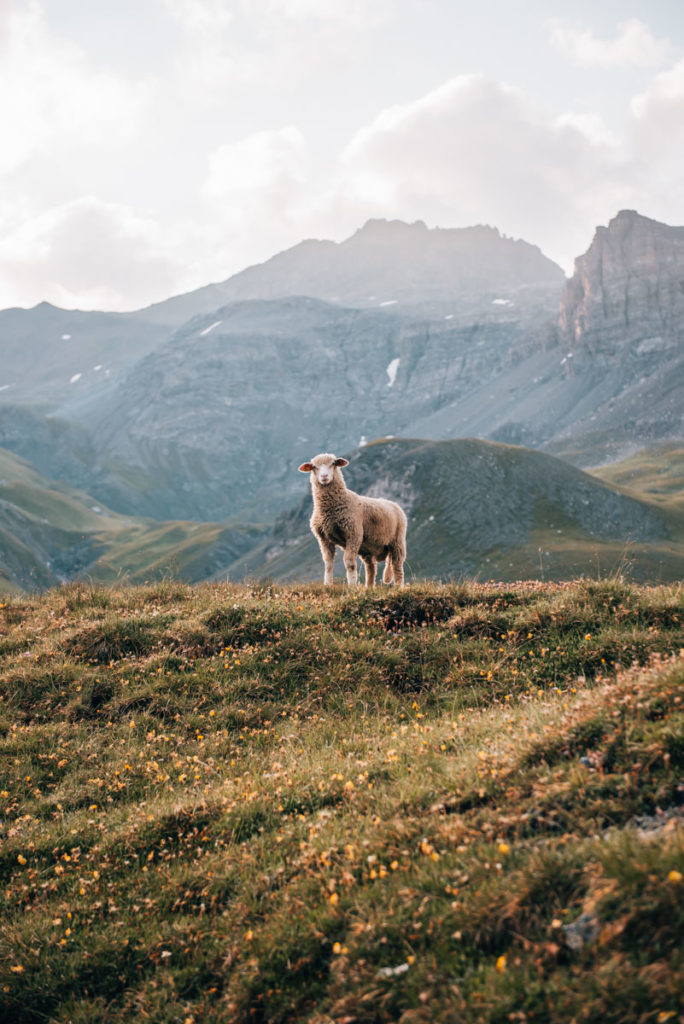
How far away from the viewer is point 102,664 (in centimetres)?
1269

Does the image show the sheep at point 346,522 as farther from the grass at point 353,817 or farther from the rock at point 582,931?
the rock at point 582,931

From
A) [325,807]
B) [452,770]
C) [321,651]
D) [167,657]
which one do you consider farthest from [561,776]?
[167,657]

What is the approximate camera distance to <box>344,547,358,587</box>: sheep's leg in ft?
55.1

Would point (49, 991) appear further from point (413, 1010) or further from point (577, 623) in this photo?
point (577, 623)

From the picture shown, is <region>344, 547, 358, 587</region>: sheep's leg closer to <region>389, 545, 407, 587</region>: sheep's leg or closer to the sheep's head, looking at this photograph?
the sheep's head

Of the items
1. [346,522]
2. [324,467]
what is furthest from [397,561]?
[324,467]

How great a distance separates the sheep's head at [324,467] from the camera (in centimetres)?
1748

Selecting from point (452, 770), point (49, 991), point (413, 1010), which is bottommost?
point (49, 991)

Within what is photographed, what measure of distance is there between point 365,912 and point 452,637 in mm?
6723

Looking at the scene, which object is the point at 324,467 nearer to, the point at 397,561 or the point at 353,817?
the point at 397,561

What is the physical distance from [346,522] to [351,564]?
1073 mm

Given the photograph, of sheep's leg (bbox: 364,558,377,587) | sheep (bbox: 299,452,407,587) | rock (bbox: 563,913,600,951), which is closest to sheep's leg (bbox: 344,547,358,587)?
sheep (bbox: 299,452,407,587)

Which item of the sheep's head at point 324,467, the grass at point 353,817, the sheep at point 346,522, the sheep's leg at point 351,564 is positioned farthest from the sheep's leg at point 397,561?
the grass at point 353,817

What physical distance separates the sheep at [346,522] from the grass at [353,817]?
4.64 meters
